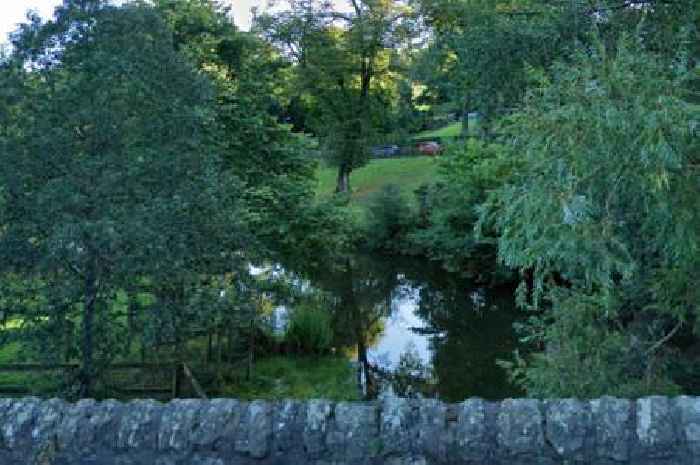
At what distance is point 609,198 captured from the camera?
214 inches

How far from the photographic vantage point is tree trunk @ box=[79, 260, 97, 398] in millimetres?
8188

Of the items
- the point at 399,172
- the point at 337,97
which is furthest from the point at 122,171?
the point at 399,172

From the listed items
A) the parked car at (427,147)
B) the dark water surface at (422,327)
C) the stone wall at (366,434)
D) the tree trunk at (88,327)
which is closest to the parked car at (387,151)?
the parked car at (427,147)

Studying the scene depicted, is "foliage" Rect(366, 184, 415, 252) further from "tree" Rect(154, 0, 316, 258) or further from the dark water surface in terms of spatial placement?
"tree" Rect(154, 0, 316, 258)

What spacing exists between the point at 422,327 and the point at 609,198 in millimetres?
12244

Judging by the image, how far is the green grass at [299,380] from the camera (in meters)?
11.7

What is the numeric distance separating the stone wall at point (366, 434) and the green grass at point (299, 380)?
7.21 metres

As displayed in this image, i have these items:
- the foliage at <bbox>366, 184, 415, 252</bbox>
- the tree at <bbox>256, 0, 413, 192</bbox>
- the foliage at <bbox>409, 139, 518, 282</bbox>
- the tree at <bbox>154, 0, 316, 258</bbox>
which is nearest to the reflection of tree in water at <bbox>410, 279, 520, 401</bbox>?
the foliage at <bbox>409, 139, 518, 282</bbox>

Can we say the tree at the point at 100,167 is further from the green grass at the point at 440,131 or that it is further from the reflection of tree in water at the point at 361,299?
the green grass at the point at 440,131

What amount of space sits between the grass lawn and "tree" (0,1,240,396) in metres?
25.3

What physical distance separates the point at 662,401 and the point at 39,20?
8.02 metres

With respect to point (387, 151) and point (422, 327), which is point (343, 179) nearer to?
point (387, 151)

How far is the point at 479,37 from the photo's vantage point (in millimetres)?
9070

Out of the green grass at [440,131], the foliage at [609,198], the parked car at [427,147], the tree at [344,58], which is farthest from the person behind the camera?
the green grass at [440,131]
